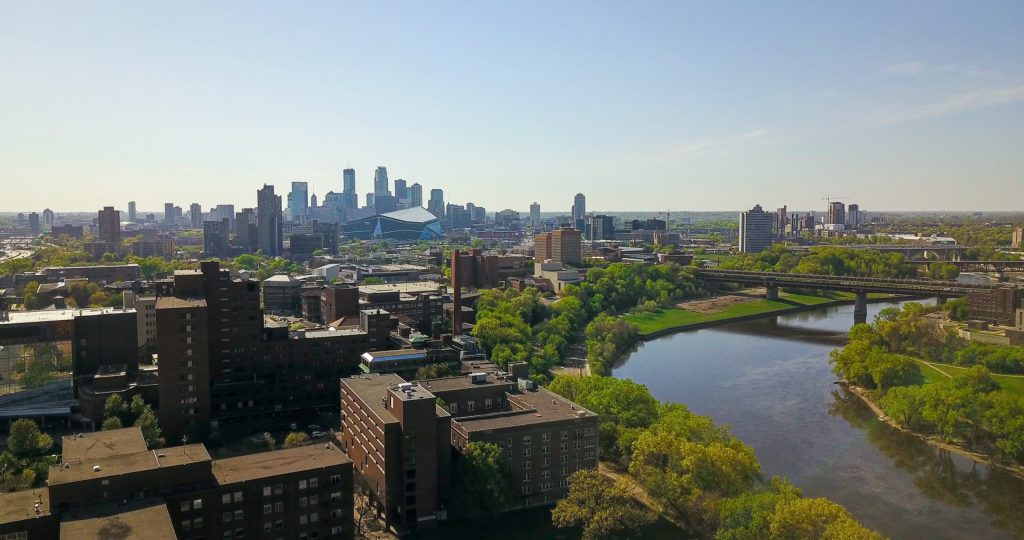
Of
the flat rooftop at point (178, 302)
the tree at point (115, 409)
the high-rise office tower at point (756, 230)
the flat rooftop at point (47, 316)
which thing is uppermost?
the high-rise office tower at point (756, 230)

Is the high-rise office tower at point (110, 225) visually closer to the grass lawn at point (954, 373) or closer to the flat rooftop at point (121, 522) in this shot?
the flat rooftop at point (121, 522)

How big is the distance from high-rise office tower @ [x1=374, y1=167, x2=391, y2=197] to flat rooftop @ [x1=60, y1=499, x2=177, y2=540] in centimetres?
16632

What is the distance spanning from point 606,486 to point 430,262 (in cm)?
5259

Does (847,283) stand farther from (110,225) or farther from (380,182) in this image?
(380,182)

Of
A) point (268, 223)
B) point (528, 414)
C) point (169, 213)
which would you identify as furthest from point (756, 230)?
point (169, 213)

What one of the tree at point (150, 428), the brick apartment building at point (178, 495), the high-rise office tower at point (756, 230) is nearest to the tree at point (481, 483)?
the brick apartment building at point (178, 495)

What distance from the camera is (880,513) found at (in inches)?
667

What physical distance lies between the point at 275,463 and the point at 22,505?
163 inches

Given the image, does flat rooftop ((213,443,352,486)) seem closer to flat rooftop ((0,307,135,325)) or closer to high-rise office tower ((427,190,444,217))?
flat rooftop ((0,307,135,325))

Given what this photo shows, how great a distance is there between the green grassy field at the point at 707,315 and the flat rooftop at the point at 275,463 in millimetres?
26916

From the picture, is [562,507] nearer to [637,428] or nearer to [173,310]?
[637,428]

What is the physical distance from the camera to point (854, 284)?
46781 millimetres

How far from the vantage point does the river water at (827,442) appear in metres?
17.1

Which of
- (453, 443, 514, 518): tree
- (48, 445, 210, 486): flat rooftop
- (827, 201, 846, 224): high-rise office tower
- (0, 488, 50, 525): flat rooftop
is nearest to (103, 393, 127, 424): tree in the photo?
(48, 445, 210, 486): flat rooftop
